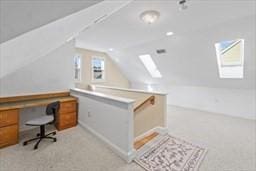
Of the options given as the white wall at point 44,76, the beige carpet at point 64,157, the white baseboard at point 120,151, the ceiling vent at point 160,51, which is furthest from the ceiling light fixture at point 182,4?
the white wall at point 44,76

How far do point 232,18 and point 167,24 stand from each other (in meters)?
1.24

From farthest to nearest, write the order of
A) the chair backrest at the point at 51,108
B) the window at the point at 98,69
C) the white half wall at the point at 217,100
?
1. the window at the point at 98,69
2. the white half wall at the point at 217,100
3. the chair backrest at the point at 51,108

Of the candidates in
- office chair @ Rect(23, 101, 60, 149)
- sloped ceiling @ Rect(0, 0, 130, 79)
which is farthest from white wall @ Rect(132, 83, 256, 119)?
office chair @ Rect(23, 101, 60, 149)

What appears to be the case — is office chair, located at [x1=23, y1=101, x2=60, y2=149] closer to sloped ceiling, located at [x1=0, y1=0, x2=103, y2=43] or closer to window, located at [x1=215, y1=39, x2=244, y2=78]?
sloped ceiling, located at [x1=0, y1=0, x2=103, y2=43]

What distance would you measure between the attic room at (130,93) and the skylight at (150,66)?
0.57m

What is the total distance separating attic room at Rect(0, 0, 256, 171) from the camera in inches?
61.0

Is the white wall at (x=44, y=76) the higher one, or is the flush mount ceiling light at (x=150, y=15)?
the flush mount ceiling light at (x=150, y=15)

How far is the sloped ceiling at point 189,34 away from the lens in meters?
2.37

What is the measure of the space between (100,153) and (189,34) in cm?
351

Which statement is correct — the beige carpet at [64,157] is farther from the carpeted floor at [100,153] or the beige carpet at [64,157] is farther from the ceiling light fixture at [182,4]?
the ceiling light fixture at [182,4]

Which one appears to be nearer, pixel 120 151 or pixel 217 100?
pixel 120 151

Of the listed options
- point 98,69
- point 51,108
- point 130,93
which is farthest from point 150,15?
point 98,69

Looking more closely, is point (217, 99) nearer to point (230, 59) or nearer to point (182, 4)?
point (230, 59)

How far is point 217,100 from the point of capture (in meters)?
4.80
